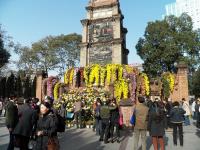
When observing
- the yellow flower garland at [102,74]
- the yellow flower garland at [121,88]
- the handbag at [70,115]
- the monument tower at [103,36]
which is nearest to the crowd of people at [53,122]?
the handbag at [70,115]

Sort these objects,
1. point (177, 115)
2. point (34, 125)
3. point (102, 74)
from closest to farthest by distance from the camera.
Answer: point (34, 125), point (177, 115), point (102, 74)

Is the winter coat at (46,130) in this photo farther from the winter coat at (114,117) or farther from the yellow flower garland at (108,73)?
the yellow flower garland at (108,73)

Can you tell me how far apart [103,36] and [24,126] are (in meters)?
22.8

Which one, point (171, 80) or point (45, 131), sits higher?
point (171, 80)

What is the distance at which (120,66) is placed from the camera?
25953mm

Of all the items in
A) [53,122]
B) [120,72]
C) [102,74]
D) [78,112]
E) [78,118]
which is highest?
[120,72]

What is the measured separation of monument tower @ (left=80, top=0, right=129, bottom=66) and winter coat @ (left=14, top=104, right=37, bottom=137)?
69.7 feet

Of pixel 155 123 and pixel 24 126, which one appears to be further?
pixel 155 123

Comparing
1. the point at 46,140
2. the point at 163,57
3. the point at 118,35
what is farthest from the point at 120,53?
the point at 46,140

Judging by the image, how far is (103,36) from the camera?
30.4 m

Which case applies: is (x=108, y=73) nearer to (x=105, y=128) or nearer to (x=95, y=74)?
(x=95, y=74)

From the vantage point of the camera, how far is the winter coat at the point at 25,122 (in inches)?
327

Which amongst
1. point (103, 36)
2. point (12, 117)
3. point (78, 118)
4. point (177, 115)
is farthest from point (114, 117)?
point (103, 36)

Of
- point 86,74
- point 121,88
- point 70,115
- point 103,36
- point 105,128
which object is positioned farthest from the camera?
point 103,36
